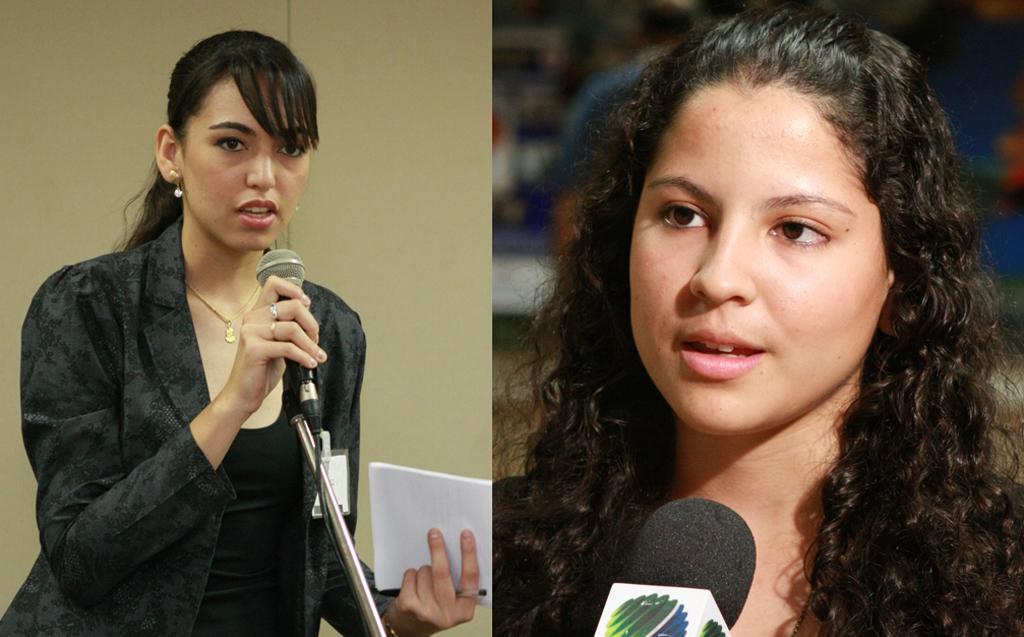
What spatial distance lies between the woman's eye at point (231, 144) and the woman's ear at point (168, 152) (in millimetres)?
114

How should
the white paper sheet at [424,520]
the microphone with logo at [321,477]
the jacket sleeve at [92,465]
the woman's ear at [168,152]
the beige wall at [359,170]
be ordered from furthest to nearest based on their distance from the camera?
the beige wall at [359,170]
the woman's ear at [168,152]
the jacket sleeve at [92,465]
the white paper sheet at [424,520]
the microphone with logo at [321,477]

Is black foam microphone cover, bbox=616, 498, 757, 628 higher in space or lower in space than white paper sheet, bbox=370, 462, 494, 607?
higher

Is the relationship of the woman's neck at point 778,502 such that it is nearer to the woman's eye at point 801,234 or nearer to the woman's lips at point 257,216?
the woman's eye at point 801,234

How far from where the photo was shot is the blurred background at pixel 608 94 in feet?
2.95

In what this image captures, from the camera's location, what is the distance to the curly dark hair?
781 millimetres

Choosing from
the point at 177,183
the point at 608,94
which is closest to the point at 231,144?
the point at 177,183

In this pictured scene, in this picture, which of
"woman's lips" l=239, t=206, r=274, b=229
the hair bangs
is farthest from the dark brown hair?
"woman's lips" l=239, t=206, r=274, b=229

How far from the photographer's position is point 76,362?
4.91ft

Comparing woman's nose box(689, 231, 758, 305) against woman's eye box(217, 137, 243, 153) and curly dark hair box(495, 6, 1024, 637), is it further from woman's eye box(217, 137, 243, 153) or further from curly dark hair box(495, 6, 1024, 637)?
woman's eye box(217, 137, 243, 153)

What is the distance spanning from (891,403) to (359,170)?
54.4 inches

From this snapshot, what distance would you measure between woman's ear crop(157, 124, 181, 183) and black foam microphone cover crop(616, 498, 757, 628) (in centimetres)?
131

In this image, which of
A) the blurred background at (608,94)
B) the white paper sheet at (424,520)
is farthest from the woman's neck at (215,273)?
the blurred background at (608,94)

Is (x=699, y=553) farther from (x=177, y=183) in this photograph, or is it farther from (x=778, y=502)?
(x=177, y=183)

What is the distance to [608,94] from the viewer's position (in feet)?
3.22
